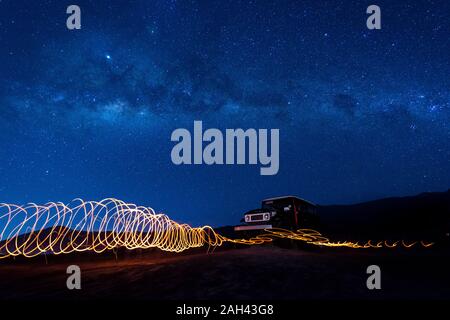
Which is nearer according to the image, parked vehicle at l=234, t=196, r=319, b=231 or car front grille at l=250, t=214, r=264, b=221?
parked vehicle at l=234, t=196, r=319, b=231

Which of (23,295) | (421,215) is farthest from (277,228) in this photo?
(421,215)

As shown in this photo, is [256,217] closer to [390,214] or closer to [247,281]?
[247,281]

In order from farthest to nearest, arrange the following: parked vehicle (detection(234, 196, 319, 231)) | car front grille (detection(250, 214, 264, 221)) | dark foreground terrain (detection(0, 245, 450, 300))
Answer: car front grille (detection(250, 214, 264, 221))
parked vehicle (detection(234, 196, 319, 231))
dark foreground terrain (detection(0, 245, 450, 300))

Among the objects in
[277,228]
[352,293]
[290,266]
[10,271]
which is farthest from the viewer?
[277,228]

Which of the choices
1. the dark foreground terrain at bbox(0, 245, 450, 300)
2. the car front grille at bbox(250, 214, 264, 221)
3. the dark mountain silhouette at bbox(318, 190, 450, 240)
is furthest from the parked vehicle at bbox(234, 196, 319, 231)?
the dark mountain silhouette at bbox(318, 190, 450, 240)

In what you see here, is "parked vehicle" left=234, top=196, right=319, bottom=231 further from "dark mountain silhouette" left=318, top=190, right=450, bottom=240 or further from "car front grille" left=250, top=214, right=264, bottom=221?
"dark mountain silhouette" left=318, top=190, right=450, bottom=240

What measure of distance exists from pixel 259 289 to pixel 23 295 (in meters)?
5.33

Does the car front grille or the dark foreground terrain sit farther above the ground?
the car front grille

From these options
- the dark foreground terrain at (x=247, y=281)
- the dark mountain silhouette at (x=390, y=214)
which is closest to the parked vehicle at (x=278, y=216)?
the dark foreground terrain at (x=247, y=281)

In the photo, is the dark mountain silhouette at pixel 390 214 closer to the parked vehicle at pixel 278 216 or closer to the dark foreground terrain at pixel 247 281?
the parked vehicle at pixel 278 216

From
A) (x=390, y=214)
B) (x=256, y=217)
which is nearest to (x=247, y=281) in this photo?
(x=256, y=217)

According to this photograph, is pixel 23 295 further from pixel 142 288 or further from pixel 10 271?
pixel 10 271
